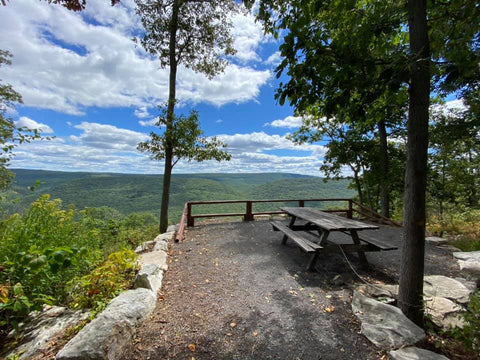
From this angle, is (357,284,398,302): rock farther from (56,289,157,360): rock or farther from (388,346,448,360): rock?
(56,289,157,360): rock

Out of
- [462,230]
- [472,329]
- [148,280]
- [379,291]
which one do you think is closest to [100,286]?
[148,280]

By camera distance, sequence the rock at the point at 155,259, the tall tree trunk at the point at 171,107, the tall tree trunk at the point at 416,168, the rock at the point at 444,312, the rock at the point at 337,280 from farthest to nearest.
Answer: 1. the tall tree trunk at the point at 171,107
2. the rock at the point at 155,259
3. the rock at the point at 337,280
4. the rock at the point at 444,312
5. the tall tree trunk at the point at 416,168

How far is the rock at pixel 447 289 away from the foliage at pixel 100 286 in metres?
4.40

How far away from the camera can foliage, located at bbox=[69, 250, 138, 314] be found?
2.65 m

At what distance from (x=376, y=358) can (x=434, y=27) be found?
372 centimetres

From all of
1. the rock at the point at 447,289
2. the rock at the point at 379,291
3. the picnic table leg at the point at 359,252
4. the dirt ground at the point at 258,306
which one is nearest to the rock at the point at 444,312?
the rock at the point at 447,289

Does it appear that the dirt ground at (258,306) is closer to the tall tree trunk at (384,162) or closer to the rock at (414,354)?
the rock at (414,354)

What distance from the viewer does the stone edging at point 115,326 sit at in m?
1.79

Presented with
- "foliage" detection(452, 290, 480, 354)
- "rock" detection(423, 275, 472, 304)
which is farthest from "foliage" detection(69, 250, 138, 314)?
"rock" detection(423, 275, 472, 304)

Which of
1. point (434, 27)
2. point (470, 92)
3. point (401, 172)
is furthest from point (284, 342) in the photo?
point (401, 172)

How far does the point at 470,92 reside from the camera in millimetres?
4926

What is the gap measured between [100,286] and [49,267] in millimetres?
640

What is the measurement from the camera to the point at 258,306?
9.39 feet

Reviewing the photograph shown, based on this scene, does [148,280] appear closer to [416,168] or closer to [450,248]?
[416,168]
